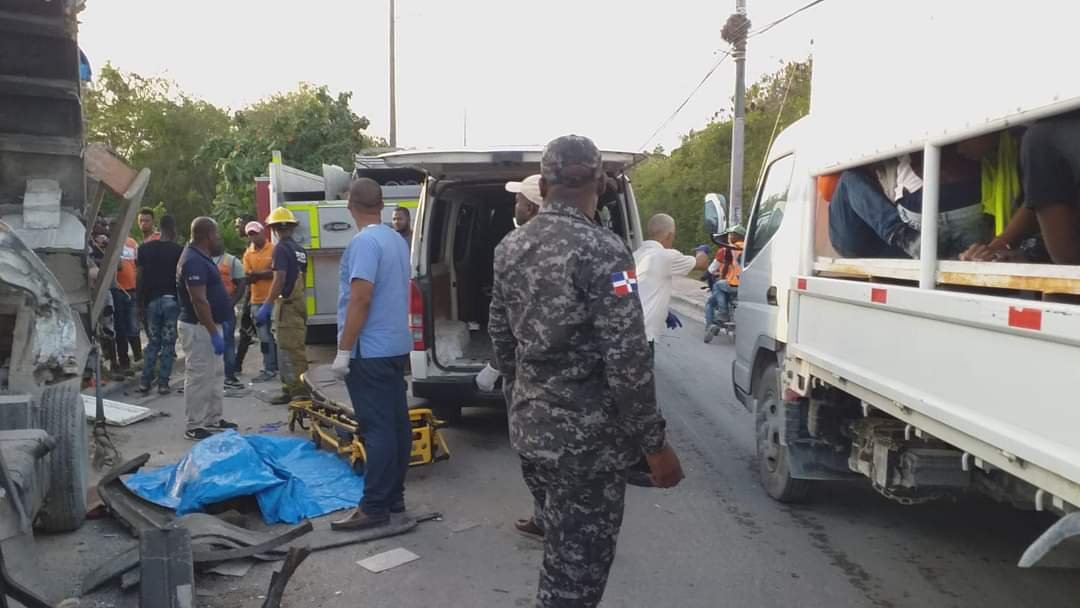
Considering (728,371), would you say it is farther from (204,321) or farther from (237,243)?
(237,243)

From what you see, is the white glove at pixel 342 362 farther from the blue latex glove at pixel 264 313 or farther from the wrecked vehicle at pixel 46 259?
the blue latex glove at pixel 264 313

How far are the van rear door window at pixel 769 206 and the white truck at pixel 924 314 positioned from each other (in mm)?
40

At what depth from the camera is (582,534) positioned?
283 cm

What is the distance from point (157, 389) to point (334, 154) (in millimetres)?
12309

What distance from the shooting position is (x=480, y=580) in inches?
160

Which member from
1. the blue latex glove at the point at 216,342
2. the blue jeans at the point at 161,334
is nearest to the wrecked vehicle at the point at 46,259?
the blue latex glove at the point at 216,342

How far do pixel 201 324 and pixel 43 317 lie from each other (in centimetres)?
283

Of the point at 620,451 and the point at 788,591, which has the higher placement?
the point at 620,451

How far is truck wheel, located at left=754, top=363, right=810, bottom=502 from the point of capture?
16.6 feet

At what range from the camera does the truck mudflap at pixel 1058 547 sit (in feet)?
6.93

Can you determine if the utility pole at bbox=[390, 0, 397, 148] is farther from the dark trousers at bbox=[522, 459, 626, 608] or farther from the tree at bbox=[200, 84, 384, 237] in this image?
the dark trousers at bbox=[522, 459, 626, 608]

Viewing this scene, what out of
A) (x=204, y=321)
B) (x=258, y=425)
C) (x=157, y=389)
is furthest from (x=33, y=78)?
(x=157, y=389)

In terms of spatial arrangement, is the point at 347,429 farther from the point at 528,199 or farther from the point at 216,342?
the point at 528,199

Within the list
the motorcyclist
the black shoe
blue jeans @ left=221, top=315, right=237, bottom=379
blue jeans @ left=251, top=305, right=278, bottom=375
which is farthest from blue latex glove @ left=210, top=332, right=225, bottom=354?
the motorcyclist
